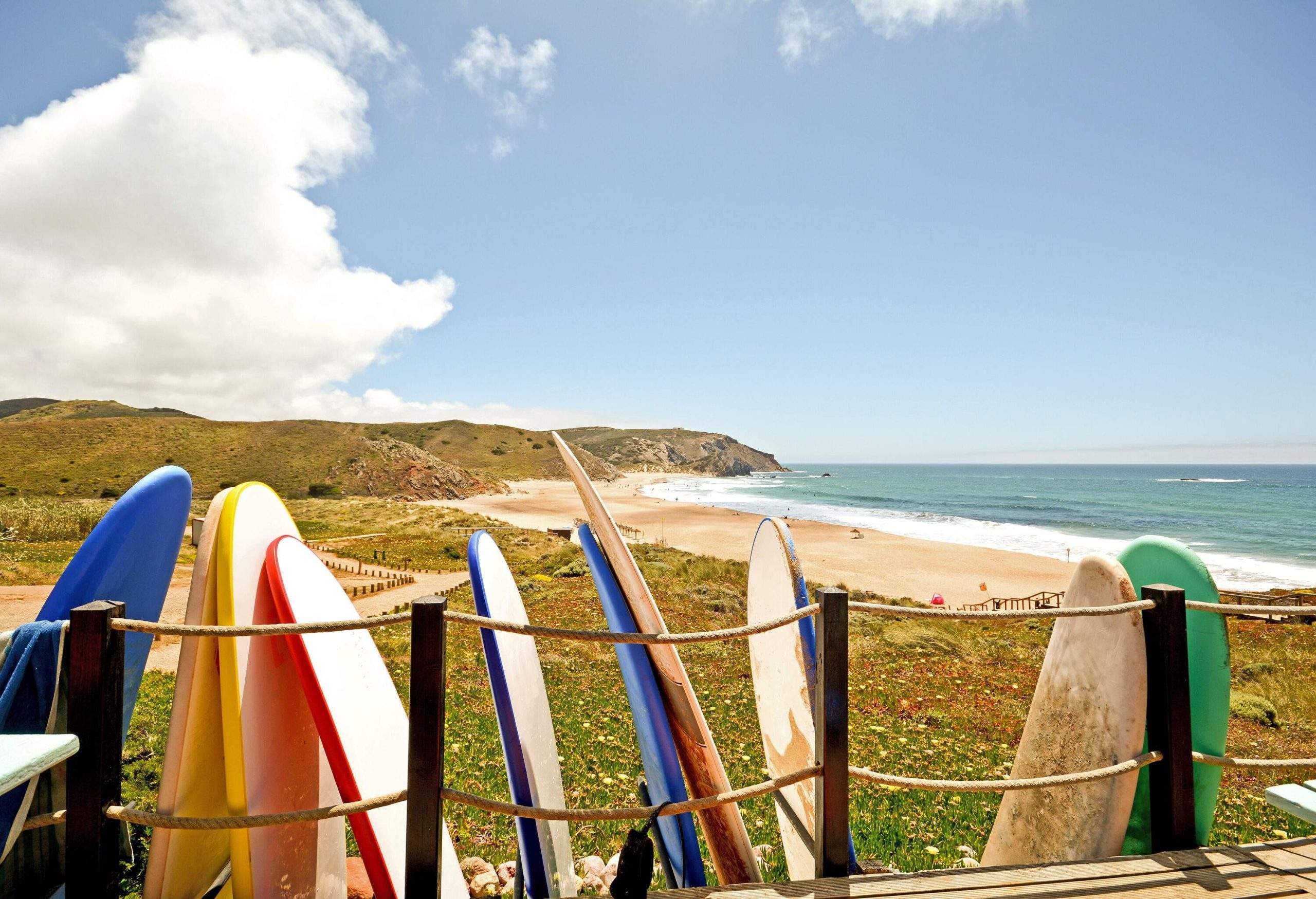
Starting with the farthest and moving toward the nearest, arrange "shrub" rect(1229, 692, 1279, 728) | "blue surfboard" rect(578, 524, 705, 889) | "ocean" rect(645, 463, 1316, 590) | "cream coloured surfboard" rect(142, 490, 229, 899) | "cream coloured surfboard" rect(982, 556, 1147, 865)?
"ocean" rect(645, 463, 1316, 590), "shrub" rect(1229, 692, 1279, 728), "cream coloured surfboard" rect(982, 556, 1147, 865), "blue surfboard" rect(578, 524, 705, 889), "cream coloured surfboard" rect(142, 490, 229, 899)

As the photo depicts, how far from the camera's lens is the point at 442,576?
2089 centimetres

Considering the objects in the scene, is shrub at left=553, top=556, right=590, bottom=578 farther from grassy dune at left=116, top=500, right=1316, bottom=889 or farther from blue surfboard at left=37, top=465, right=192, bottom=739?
blue surfboard at left=37, top=465, right=192, bottom=739

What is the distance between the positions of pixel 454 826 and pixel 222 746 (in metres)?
2.26

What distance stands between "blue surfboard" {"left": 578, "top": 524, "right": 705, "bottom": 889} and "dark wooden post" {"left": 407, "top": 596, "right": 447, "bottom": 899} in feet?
2.43

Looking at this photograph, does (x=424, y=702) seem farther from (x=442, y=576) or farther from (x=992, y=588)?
(x=992, y=588)

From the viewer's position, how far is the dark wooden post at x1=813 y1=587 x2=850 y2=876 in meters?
2.32

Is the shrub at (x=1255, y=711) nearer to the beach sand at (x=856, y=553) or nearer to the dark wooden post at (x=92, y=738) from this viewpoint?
the beach sand at (x=856, y=553)

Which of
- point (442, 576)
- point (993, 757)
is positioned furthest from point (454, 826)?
point (442, 576)

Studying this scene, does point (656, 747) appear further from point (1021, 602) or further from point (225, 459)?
point (225, 459)

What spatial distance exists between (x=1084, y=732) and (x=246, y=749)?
3.62 m

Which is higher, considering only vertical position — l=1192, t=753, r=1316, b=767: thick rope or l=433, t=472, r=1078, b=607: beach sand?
l=1192, t=753, r=1316, b=767: thick rope

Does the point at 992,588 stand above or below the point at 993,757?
below

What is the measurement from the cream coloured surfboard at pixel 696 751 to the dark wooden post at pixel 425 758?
3.00ft

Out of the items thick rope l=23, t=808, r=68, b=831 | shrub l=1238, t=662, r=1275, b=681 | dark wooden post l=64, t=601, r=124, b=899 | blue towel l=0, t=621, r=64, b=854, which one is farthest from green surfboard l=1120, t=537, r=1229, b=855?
shrub l=1238, t=662, r=1275, b=681
